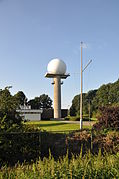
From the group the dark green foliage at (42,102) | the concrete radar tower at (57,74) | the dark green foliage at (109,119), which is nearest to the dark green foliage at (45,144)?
the dark green foliage at (109,119)

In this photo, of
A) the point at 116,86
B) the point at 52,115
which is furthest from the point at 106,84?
the point at 52,115

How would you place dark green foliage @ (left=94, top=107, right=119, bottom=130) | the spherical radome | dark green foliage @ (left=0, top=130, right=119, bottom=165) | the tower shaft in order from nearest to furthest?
1. dark green foliage @ (left=0, top=130, right=119, bottom=165)
2. dark green foliage @ (left=94, top=107, right=119, bottom=130)
3. the spherical radome
4. the tower shaft

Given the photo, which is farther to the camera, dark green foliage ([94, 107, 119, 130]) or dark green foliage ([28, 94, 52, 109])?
dark green foliage ([28, 94, 52, 109])

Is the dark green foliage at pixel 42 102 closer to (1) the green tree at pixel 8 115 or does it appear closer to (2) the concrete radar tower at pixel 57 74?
(2) the concrete radar tower at pixel 57 74

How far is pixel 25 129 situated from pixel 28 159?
148 cm

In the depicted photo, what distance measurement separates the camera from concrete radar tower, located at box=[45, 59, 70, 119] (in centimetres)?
5106

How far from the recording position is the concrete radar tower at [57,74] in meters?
51.1

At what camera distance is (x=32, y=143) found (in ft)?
31.4

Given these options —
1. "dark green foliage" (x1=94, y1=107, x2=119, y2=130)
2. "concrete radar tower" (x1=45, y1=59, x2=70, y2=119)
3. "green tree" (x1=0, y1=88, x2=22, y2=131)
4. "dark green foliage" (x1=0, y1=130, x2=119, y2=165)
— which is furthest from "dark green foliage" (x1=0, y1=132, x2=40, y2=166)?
"concrete radar tower" (x1=45, y1=59, x2=70, y2=119)

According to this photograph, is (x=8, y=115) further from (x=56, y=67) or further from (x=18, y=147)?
(x=56, y=67)

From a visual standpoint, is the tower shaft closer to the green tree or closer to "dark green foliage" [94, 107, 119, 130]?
"dark green foliage" [94, 107, 119, 130]

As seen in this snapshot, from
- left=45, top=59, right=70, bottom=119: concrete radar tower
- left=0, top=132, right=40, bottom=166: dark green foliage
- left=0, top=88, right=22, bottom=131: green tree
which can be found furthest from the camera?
left=45, top=59, right=70, bottom=119: concrete radar tower

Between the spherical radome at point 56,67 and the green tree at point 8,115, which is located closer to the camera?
the green tree at point 8,115

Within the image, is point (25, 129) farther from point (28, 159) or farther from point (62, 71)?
point (62, 71)
